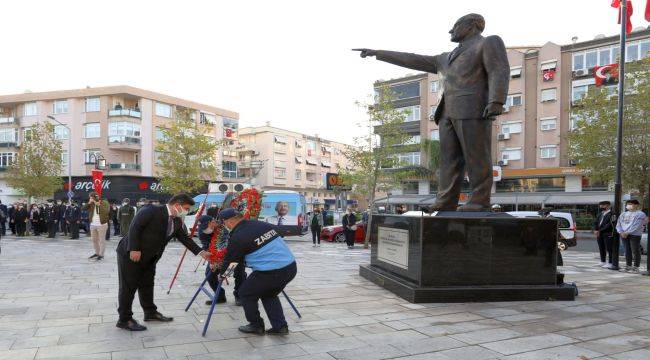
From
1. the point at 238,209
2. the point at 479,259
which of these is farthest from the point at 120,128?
the point at 479,259

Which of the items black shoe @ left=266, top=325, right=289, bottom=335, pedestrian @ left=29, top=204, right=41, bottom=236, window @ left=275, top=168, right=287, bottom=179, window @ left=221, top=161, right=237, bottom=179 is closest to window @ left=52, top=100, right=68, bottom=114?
window @ left=221, top=161, right=237, bottom=179

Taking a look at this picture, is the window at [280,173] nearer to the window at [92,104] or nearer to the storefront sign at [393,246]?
the window at [92,104]

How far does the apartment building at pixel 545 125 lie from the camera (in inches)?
1444

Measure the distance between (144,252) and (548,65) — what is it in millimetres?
39391

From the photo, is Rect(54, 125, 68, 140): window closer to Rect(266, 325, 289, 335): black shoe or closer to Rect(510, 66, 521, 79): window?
Rect(510, 66, 521, 79): window

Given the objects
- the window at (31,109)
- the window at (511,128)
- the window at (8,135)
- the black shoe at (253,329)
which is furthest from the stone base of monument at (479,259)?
the window at (8,135)

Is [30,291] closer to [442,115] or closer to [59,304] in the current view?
[59,304]

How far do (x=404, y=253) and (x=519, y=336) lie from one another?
104 inches

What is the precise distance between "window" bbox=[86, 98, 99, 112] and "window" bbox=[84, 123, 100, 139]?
56.9 inches

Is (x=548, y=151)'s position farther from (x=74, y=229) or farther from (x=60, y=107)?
(x=60, y=107)

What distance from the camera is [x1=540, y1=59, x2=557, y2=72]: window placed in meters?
38.7

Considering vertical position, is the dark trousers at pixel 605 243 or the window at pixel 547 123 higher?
the window at pixel 547 123

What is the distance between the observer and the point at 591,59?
37.1m

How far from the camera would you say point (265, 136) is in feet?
229
